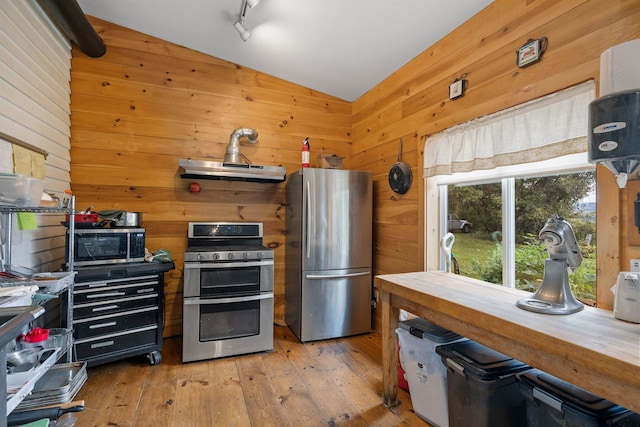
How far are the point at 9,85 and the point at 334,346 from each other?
3.04 meters

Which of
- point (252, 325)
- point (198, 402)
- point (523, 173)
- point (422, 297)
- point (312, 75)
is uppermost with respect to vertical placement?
point (312, 75)

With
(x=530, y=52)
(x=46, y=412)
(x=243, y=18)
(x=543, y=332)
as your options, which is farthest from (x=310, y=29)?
(x=46, y=412)

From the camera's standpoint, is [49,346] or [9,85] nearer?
[49,346]

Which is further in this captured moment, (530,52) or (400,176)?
(400,176)

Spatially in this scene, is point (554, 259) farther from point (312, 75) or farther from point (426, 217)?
point (312, 75)

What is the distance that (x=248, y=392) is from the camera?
2.16 m

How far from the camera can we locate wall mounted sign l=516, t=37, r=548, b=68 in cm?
172

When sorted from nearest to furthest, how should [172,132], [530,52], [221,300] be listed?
[530,52] < [221,300] < [172,132]

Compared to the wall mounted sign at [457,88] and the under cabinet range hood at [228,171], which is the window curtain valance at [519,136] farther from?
the under cabinet range hood at [228,171]

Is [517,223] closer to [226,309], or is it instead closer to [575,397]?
[575,397]

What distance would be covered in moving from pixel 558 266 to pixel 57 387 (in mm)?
2497

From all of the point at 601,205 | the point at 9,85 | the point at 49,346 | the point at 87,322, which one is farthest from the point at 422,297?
the point at 9,85

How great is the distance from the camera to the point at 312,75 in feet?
10.8

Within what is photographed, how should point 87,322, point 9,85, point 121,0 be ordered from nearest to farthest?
1. point 9,85
2. point 87,322
3. point 121,0
